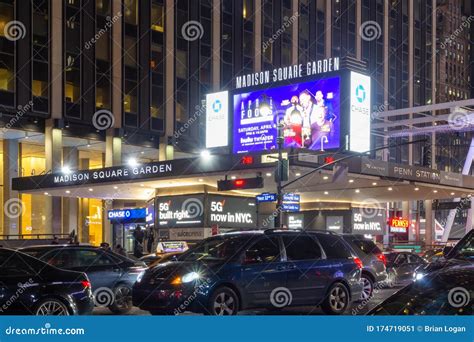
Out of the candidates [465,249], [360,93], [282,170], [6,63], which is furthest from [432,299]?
[6,63]

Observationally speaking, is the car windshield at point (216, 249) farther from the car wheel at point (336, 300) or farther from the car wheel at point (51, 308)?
the car wheel at point (51, 308)

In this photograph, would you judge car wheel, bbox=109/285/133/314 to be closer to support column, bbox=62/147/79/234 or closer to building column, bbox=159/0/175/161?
support column, bbox=62/147/79/234

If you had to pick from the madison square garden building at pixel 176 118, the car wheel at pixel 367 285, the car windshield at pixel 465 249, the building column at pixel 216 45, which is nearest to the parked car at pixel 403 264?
the madison square garden building at pixel 176 118

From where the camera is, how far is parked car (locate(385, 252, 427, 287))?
2711 centimetres

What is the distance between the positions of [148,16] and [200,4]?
4930 mm

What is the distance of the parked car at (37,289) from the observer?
11.3 meters

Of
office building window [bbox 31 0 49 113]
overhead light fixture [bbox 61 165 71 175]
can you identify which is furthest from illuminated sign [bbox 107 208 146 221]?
office building window [bbox 31 0 49 113]

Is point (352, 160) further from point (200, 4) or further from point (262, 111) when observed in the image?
point (200, 4)

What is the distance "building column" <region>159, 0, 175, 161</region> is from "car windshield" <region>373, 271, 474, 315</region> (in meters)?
46.9

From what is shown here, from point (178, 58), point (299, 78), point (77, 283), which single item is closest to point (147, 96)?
point (178, 58)

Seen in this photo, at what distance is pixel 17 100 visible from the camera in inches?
1734

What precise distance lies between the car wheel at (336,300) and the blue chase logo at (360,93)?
26132 millimetres

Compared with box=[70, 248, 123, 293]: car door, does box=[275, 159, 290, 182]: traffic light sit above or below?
above
